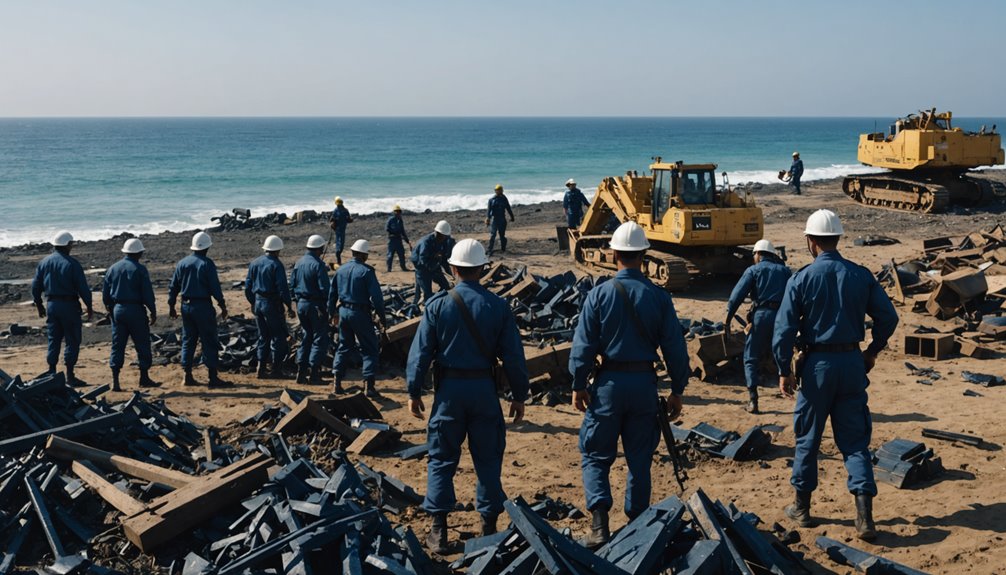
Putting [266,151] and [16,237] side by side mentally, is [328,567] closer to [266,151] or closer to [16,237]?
[16,237]

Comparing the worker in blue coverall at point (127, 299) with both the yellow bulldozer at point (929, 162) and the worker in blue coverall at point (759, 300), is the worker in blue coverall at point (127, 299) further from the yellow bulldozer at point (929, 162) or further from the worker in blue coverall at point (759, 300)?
the yellow bulldozer at point (929, 162)

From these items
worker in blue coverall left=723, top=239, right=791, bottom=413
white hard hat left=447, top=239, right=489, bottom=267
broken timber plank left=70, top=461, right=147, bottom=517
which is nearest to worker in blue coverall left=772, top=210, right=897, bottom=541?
white hard hat left=447, top=239, right=489, bottom=267

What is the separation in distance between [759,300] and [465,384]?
4.46 metres

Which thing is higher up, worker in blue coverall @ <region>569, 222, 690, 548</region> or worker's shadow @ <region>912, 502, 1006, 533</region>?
worker in blue coverall @ <region>569, 222, 690, 548</region>

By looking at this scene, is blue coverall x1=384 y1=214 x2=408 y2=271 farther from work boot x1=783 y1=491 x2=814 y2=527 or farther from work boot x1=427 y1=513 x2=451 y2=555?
work boot x1=783 y1=491 x2=814 y2=527

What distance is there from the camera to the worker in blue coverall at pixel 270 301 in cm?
1095

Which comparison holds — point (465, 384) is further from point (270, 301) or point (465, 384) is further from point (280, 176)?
point (280, 176)

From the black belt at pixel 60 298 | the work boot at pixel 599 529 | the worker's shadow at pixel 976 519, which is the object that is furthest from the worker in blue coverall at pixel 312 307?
the worker's shadow at pixel 976 519

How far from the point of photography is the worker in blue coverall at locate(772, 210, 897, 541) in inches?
239

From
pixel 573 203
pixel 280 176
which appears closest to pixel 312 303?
pixel 573 203

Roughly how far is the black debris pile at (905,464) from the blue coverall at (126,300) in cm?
844

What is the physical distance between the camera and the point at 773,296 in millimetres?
9180

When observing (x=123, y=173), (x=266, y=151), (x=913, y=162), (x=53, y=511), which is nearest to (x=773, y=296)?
(x=53, y=511)

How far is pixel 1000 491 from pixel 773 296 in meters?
3.06
